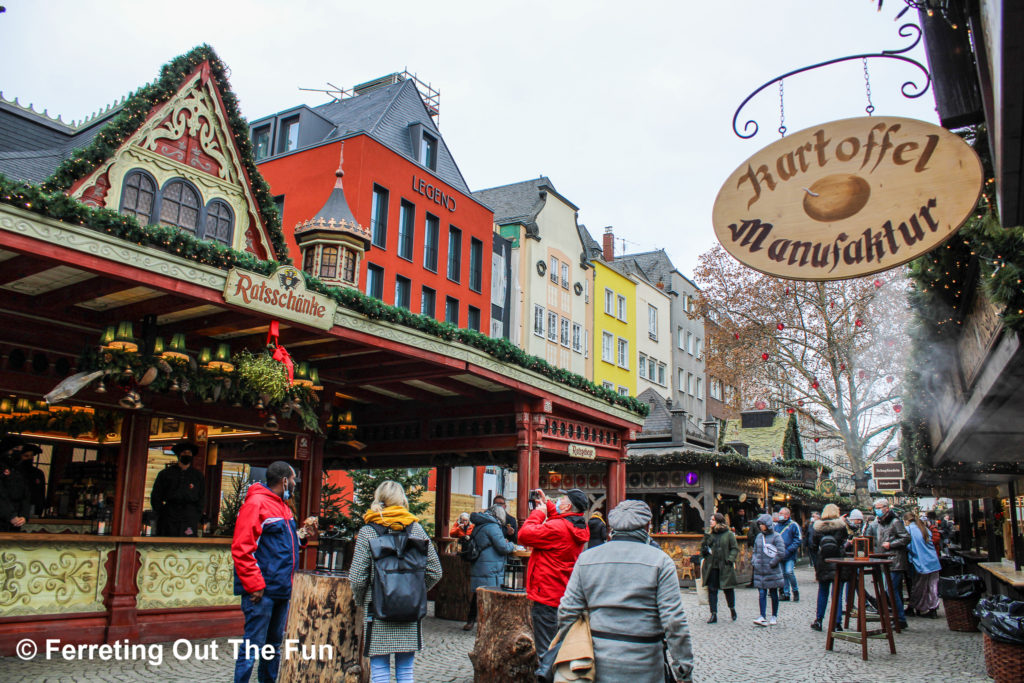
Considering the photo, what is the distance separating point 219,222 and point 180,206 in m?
0.67

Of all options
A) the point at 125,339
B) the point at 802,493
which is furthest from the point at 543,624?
the point at 802,493

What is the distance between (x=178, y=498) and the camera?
34.2ft

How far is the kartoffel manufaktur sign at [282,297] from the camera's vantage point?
888 centimetres

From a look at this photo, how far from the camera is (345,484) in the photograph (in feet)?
97.9

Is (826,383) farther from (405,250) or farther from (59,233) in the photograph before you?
(59,233)

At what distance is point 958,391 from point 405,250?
22.3 meters

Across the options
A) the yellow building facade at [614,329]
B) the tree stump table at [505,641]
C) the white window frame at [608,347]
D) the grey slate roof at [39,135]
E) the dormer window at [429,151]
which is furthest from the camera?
the white window frame at [608,347]

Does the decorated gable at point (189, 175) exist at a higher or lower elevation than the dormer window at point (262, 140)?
lower

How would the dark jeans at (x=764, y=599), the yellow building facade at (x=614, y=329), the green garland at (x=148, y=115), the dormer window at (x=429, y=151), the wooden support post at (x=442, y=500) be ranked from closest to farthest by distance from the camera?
1. the green garland at (x=148, y=115)
2. the dark jeans at (x=764, y=599)
3. the wooden support post at (x=442, y=500)
4. the dormer window at (x=429, y=151)
5. the yellow building facade at (x=614, y=329)

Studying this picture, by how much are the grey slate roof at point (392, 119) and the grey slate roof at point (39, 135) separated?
13.8 metres

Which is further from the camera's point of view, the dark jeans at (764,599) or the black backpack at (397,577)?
the dark jeans at (764,599)

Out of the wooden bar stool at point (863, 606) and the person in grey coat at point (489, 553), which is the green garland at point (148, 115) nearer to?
the person in grey coat at point (489, 553)

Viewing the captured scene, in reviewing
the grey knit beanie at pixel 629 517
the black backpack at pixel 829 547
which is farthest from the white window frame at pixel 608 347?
the grey knit beanie at pixel 629 517

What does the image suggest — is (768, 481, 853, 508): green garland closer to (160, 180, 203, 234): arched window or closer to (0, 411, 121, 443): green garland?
(0, 411, 121, 443): green garland
